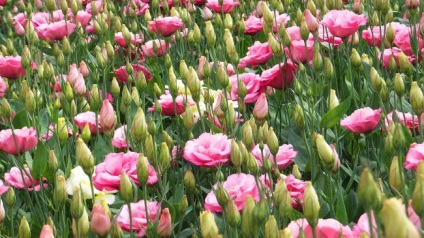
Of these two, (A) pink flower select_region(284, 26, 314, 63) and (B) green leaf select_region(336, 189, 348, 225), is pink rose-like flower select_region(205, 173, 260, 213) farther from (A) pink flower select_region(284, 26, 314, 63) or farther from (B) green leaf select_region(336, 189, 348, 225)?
(A) pink flower select_region(284, 26, 314, 63)

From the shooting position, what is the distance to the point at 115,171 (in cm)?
137

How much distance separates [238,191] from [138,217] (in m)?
0.17

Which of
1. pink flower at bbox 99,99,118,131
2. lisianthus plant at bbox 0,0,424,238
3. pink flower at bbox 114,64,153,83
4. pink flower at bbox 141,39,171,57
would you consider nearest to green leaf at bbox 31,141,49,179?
lisianthus plant at bbox 0,0,424,238


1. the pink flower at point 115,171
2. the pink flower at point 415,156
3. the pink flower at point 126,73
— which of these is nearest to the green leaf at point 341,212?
the pink flower at point 415,156

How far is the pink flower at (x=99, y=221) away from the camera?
1029 millimetres

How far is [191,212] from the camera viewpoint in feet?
4.78

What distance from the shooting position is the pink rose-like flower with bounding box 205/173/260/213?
1140mm

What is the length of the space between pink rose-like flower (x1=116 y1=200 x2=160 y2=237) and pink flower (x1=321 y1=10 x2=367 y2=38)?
2.45 ft

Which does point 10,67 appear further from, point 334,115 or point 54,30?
point 334,115

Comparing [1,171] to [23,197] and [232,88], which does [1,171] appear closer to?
[23,197]

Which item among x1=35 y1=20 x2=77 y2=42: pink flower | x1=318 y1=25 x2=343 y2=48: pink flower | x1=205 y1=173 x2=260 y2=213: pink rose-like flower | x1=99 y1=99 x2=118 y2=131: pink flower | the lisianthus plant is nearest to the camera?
the lisianthus plant

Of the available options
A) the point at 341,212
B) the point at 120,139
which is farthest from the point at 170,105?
the point at 341,212

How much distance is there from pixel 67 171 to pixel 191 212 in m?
0.30

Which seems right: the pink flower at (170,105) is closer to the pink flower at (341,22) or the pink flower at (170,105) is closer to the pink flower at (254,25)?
the pink flower at (341,22)
